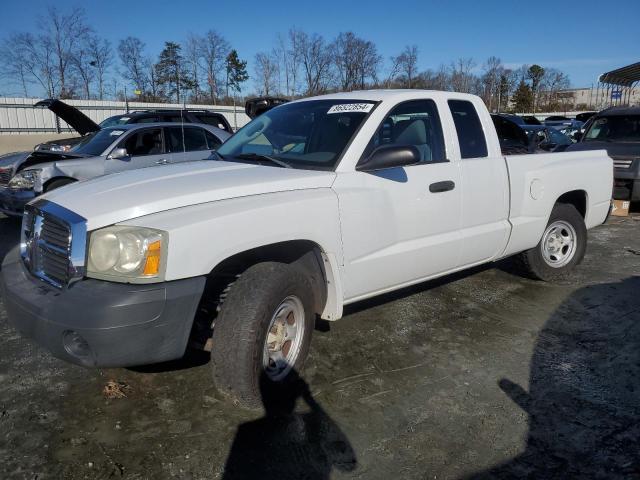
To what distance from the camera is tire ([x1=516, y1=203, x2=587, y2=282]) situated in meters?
5.36

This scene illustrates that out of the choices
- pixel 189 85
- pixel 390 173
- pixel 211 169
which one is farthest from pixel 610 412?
pixel 189 85

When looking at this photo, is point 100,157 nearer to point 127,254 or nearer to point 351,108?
point 351,108

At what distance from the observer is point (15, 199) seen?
7789 mm

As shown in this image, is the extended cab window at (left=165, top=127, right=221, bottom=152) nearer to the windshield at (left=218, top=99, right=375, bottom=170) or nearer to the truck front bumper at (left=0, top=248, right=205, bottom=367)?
the windshield at (left=218, top=99, right=375, bottom=170)

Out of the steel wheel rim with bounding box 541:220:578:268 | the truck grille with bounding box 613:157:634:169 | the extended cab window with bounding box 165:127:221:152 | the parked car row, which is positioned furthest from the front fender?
the truck grille with bounding box 613:157:634:169

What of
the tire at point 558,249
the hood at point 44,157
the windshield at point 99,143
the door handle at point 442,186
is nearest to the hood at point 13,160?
the hood at point 44,157

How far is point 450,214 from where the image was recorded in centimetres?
404

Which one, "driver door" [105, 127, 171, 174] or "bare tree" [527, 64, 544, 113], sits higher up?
"bare tree" [527, 64, 544, 113]

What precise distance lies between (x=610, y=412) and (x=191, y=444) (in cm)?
241

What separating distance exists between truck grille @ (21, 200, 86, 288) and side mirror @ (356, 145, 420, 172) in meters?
1.77

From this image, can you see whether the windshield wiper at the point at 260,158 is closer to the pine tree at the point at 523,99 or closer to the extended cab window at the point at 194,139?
the extended cab window at the point at 194,139

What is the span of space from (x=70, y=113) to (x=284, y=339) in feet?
30.7

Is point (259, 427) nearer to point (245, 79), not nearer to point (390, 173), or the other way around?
point (390, 173)

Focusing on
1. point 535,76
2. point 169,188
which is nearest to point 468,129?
point 169,188
